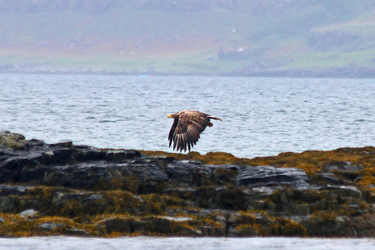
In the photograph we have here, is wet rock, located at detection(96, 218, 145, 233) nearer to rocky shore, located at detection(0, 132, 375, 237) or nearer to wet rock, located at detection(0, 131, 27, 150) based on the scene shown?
rocky shore, located at detection(0, 132, 375, 237)

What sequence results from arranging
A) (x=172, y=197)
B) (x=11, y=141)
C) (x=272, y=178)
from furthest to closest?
(x=11, y=141) → (x=272, y=178) → (x=172, y=197)

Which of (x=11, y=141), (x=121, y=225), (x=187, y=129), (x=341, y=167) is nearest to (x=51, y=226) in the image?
(x=121, y=225)

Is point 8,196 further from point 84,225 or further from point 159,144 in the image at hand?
point 159,144

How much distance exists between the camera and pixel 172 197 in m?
21.4

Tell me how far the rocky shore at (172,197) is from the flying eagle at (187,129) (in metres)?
1.25

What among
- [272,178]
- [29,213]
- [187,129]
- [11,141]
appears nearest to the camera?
[29,213]

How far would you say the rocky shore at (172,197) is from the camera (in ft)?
65.3

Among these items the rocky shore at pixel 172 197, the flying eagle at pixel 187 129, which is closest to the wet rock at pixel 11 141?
the rocky shore at pixel 172 197

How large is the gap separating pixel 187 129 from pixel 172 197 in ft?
14.8

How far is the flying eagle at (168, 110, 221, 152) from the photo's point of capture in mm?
25016

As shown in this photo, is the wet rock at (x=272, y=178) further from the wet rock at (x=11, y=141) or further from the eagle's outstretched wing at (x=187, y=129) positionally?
the wet rock at (x=11, y=141)

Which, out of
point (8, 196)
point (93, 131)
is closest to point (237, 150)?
point (93, 131)

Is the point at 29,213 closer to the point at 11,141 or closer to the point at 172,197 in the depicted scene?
the point at 172,197

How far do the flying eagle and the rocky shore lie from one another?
1255 millimetres
